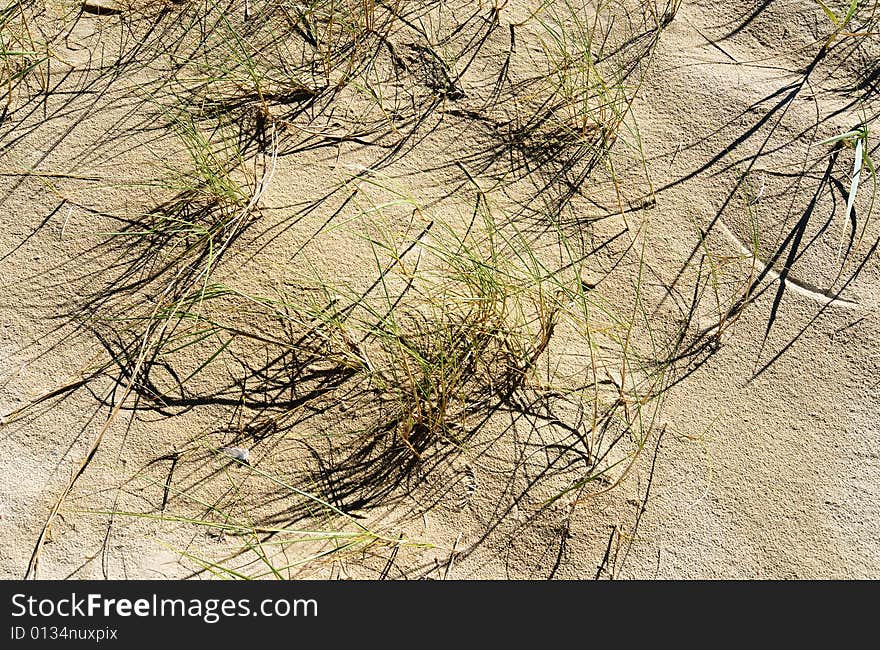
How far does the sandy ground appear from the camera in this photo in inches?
59.7

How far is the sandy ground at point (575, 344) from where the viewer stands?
152cm

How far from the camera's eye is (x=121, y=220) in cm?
172

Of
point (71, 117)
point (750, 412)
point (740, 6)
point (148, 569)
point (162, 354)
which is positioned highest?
point (740, 6)

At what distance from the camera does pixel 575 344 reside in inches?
64.6

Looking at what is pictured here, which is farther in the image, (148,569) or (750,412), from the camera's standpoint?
(750,412)

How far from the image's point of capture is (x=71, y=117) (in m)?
1.80

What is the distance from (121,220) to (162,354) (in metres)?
0.31

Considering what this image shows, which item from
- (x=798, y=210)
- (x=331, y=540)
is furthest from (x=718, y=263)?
(x=331, y=540)

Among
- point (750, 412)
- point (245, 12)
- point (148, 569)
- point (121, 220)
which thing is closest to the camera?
point (148, 569)

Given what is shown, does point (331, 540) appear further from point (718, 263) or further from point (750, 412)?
point (718, 263)

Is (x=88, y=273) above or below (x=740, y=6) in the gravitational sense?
below

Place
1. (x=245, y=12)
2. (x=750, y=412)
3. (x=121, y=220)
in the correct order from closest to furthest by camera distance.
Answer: (x=750, y=412), (x=121, y=220), (x=245, y=12)

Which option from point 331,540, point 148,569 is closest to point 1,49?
point 148,569

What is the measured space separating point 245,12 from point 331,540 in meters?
1.16
